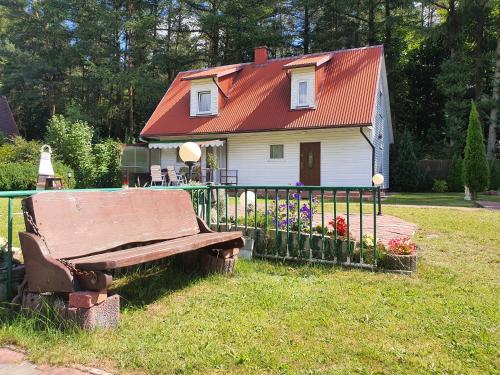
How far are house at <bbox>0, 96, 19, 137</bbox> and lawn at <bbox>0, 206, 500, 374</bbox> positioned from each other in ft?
112

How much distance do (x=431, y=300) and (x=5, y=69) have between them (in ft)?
125

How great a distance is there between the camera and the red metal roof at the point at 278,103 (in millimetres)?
17516

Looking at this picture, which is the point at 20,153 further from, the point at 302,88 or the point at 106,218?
the point at 106,218

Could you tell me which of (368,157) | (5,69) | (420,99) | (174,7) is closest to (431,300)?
(368,157)

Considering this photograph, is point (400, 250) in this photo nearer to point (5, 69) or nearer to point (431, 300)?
point (431, 300)

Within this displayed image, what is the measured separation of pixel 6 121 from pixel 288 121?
87.4ft

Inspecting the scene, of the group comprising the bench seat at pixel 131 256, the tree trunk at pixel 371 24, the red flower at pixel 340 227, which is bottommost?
the red flower at pixel 340 227

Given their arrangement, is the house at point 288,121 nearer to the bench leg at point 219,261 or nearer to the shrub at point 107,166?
the shrub at point 107,166

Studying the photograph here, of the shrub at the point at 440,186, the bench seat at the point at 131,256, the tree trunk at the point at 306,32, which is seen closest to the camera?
the bench seat at the point at 131,256

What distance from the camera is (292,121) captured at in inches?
708

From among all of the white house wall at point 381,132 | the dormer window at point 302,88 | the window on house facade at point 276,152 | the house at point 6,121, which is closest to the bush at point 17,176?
the window on house facade at point 276,152

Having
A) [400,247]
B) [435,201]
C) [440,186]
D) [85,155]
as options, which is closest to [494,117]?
[440,186]

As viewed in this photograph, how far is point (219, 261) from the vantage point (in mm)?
4684

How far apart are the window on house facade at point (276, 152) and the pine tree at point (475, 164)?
7.48 metres
